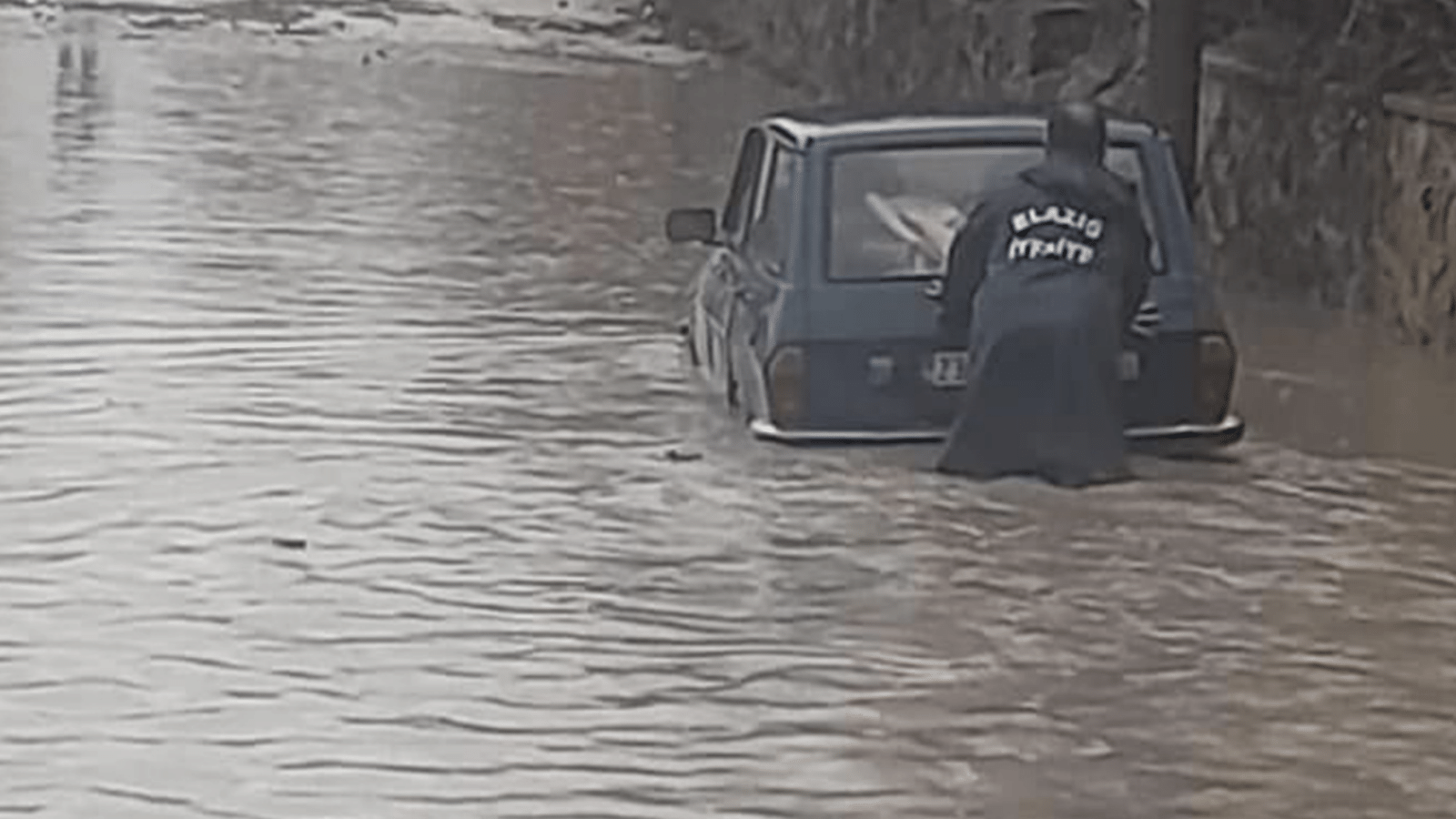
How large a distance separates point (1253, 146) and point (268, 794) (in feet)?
43.4

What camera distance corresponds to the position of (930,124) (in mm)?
13312

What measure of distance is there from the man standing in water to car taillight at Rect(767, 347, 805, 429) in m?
0.59

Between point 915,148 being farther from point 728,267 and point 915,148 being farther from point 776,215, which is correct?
point 728,267

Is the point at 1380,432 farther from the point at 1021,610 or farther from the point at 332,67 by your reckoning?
the point at 332,67

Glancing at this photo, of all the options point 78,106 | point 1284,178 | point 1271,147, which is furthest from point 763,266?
point 78,106

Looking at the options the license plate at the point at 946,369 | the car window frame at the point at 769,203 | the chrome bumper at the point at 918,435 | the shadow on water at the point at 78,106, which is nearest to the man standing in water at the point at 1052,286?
the license plate at the point at 946,369

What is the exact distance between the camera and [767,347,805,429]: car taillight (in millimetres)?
12867

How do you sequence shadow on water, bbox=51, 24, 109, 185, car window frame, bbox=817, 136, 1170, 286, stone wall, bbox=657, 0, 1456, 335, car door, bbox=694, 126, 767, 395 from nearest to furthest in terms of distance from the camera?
car window frame, bbox=817, 136, 1170, 286 → car door, bbox=694, 126, 767, 395 → stone wall, bbox=657, 0, 1456, 335 → shadow on water, bbox=51, 24, 109, 185

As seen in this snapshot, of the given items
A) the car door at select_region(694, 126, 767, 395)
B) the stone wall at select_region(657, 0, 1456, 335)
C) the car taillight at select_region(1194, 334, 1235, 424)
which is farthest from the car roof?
the stone wall at select_region(657, 0, 1456, 335)

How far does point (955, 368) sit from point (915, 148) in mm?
886

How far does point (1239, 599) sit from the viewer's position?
1141 cm

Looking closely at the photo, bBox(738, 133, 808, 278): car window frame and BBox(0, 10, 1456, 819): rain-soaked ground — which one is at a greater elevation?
BBox(738, 133, 808, 278): car window frame

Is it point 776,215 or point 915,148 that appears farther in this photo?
point 776,215

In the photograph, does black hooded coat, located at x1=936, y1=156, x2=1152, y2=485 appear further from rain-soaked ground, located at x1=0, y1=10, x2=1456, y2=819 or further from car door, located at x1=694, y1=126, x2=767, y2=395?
car door, located at x1=694, y1=126, x2=767, y2=395
